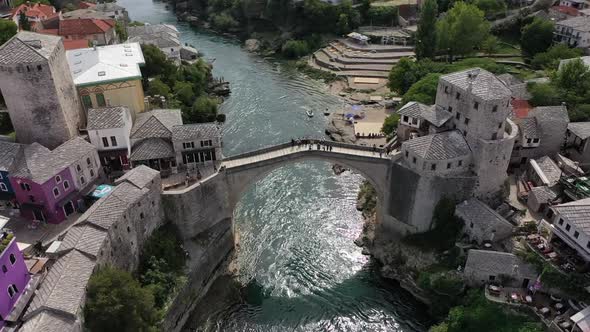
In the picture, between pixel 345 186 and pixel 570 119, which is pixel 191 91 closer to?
pixel 345 186

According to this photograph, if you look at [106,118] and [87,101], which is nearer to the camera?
[106,118]

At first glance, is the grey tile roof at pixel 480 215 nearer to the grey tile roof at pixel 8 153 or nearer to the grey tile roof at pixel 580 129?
the grey tile roof at pixel 580 129

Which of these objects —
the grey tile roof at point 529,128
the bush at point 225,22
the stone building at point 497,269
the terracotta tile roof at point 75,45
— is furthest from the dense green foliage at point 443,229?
the bush at point 225,22

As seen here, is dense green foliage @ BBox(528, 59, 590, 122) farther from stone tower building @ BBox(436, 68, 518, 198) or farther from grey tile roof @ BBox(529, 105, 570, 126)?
stone tower building @ BBox(436, 68, 518, 198)

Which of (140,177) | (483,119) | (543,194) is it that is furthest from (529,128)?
(140,177)

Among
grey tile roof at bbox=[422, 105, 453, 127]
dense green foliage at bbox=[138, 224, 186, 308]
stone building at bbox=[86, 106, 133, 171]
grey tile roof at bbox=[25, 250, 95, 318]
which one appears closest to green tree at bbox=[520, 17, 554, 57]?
grey tile roof at bbox=[422, 105, 453, 127]

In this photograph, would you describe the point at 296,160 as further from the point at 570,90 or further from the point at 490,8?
the point at 490,8

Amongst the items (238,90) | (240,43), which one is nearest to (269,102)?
(238,90)
